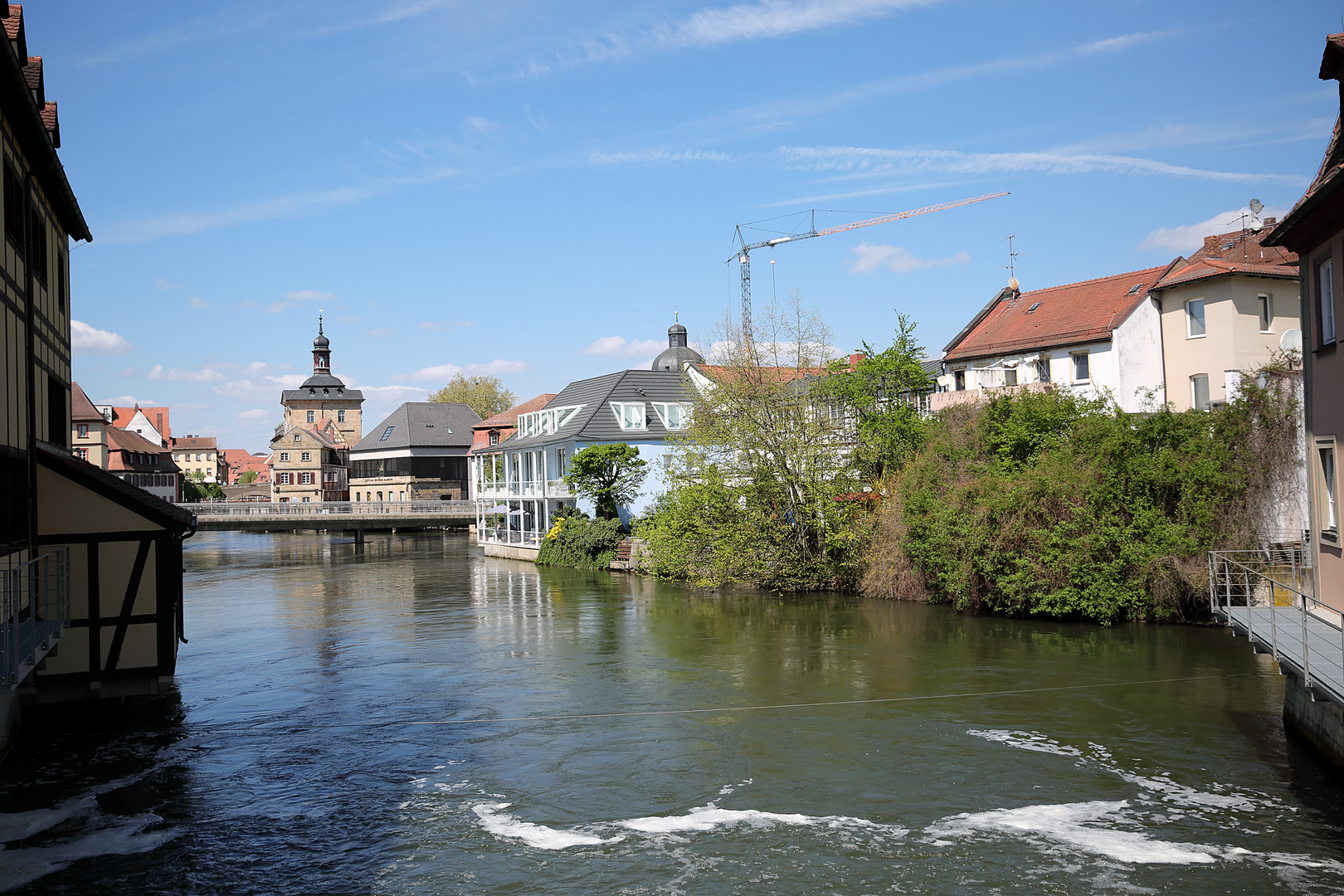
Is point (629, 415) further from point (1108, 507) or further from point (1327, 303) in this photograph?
point (1327, 303)

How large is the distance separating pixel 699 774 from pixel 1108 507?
15293 mm

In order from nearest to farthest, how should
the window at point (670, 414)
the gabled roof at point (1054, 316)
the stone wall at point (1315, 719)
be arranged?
the stone wall at point (1315, 719)
the gabled roof at point (1054, 316)
the window at point (670, 414)

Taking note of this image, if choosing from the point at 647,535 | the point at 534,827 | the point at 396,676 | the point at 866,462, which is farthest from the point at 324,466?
the point at 534,827

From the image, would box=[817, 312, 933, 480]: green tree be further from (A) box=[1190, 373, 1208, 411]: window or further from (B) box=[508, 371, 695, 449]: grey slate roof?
(B) box=[508, 371, 695, 449]: grey slate roof

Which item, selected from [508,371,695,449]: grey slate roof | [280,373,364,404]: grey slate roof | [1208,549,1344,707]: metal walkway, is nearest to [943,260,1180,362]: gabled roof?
[508,371,695,449]: grey slate roof

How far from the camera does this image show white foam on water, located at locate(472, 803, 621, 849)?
428 inches

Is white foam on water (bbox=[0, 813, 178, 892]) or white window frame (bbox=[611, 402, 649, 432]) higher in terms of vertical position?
white window frame (bbox=[611, 402, 649, 432])

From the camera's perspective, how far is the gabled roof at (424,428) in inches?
3681

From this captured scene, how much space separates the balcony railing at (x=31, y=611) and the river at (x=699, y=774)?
6.02 feet

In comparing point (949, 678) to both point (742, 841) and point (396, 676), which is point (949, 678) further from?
point (396, 676)

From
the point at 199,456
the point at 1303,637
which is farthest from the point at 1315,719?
the point at 199,456

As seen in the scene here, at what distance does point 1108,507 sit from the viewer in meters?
24.2

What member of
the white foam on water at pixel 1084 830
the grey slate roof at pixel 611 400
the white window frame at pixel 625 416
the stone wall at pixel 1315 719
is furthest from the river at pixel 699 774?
the white window frame at pixel 625 416

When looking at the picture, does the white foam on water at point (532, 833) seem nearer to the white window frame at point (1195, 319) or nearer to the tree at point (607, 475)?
the white window frame at point (1195, 319)
